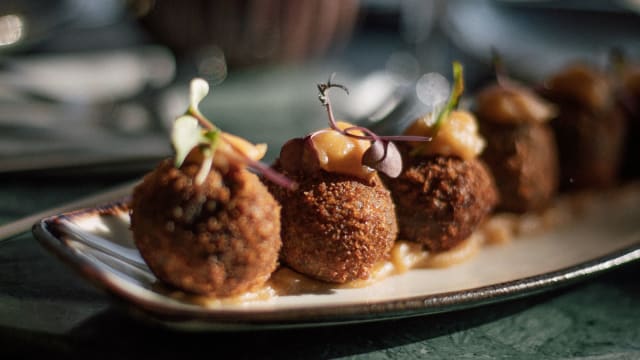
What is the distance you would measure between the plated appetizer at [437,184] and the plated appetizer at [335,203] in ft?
0.34

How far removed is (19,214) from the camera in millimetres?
1547

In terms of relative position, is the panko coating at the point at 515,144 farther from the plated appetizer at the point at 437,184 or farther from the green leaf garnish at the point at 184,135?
the green leaf garnish at the point at 184,135

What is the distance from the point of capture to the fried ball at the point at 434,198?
4.41 ft

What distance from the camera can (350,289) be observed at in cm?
122

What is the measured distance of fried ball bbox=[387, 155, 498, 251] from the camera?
134 cm

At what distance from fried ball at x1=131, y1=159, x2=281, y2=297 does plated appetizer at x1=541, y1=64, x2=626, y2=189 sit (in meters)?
0.92

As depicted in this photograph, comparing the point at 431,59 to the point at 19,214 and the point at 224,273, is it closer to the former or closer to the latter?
the point at 19,214

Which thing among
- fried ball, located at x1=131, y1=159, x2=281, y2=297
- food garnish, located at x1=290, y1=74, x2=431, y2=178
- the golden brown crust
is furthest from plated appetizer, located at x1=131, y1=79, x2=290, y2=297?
the golden brown crust

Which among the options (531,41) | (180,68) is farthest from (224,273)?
(531,41)

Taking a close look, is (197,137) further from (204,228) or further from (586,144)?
(586,144)

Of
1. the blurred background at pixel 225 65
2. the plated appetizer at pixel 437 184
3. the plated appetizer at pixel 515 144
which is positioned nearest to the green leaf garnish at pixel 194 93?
the plated appetizer at pixel 437 184

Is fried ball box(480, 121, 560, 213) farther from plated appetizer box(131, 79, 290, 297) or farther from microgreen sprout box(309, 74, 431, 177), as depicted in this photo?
plated appetizer box(131, 79, 290, 297)

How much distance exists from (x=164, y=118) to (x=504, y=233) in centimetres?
132

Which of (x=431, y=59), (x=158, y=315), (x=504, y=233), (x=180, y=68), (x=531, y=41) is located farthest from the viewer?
(x=531, y=41)
